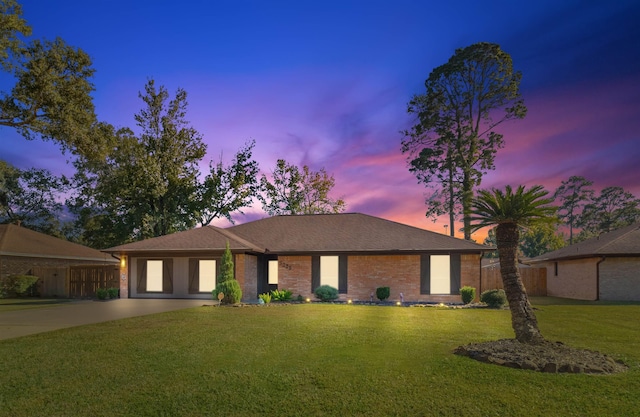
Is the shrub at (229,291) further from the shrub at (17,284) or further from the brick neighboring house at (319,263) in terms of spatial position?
the shrub at (17,284)

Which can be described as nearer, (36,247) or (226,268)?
(226,268)

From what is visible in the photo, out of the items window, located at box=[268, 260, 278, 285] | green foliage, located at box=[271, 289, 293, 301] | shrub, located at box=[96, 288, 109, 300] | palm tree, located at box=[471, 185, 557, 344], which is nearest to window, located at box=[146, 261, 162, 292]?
shrub, located at box=[96, 288, 109, 300]

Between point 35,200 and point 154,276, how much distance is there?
25.3 meters

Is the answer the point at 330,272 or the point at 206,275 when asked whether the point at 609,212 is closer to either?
the point at 330,272

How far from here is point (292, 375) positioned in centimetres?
714

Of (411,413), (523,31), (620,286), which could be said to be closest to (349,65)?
(523,31)

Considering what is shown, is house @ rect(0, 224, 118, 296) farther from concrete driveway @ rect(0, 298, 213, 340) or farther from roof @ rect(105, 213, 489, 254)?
concrete driveway @ rect(0, 298, 213, 340)

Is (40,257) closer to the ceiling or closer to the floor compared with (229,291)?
closer to the ceiling

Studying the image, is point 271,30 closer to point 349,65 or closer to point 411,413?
point 349,65

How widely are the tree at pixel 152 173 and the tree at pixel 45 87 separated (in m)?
12.1

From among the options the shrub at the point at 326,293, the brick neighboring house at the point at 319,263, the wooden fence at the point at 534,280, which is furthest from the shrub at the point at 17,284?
the wooden fence at the point at 534,280

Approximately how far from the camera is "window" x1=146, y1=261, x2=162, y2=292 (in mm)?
22891

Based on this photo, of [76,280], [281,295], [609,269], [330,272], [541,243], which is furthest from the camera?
[541,243]

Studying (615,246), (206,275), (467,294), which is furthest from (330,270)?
(615,246)
